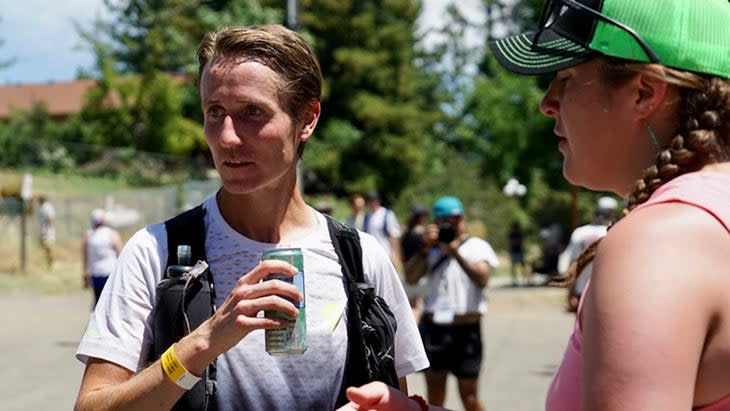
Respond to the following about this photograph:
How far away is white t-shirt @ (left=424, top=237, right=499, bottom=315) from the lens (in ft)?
28.1

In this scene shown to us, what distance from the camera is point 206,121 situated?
2840mm

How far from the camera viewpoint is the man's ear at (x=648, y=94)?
183 centimetres

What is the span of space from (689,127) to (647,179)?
0.38 ft

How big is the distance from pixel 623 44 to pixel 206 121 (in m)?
1.33

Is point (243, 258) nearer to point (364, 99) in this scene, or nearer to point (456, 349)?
point (456, 349)

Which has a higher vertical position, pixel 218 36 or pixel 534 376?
pixel 218 36

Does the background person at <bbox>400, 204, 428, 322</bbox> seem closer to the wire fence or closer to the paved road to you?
the paved road

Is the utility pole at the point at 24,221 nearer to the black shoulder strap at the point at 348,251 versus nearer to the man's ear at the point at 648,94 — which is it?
the black shoulder strap at the point at 348,251

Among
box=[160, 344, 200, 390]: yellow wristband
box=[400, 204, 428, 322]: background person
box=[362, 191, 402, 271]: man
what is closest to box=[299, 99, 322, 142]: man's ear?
box=[160, 344, 200, 390]: yellow wristband

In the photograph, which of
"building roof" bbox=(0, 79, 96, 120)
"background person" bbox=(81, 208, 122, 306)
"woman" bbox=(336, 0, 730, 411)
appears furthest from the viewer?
"building roof" bbox=(0, 79, 96, 120)

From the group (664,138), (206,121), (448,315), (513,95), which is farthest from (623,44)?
(513,95)

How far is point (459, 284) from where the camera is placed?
8.62 meters

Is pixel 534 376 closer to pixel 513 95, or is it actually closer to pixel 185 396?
pixel 185 396

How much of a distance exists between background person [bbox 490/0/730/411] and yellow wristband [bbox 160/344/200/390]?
3.22 ft
